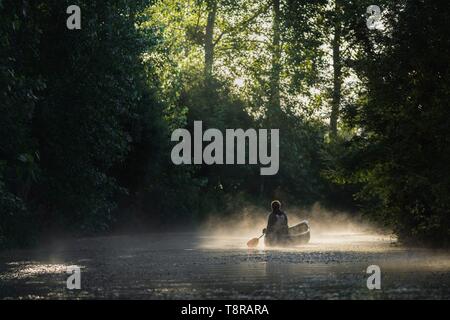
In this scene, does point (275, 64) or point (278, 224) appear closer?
point (278, 224)

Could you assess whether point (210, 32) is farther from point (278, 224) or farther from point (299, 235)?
point (278, 224)

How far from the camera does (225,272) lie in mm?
23984

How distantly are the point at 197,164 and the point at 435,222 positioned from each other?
30.1 meters

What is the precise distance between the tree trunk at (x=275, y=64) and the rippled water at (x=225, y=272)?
31891 mm

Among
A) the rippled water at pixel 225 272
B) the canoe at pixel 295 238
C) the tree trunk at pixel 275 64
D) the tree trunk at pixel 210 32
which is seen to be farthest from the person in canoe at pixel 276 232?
the tree trunk at pixel 210 32

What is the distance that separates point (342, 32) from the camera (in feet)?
122

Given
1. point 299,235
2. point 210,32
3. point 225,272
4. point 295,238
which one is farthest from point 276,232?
point 210,32

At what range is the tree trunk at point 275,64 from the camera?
228 feet

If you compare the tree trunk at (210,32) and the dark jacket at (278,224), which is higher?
the tree trunk at (210,32)

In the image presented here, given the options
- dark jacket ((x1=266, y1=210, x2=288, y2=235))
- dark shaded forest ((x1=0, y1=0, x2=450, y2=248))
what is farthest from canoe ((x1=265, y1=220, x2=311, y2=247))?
dark shaded forest ((x1=0, y1=0, x2=450, y2=248))

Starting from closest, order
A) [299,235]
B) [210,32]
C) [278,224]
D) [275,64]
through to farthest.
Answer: [278,224]
[299,235]
[275,64]
[210,32]

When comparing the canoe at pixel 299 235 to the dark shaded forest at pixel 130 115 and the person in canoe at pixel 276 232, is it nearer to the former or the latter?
the person in canoe at pixel 276 232

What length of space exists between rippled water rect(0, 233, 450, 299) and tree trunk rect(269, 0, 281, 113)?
31891 millimetres

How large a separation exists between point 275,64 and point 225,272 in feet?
153
